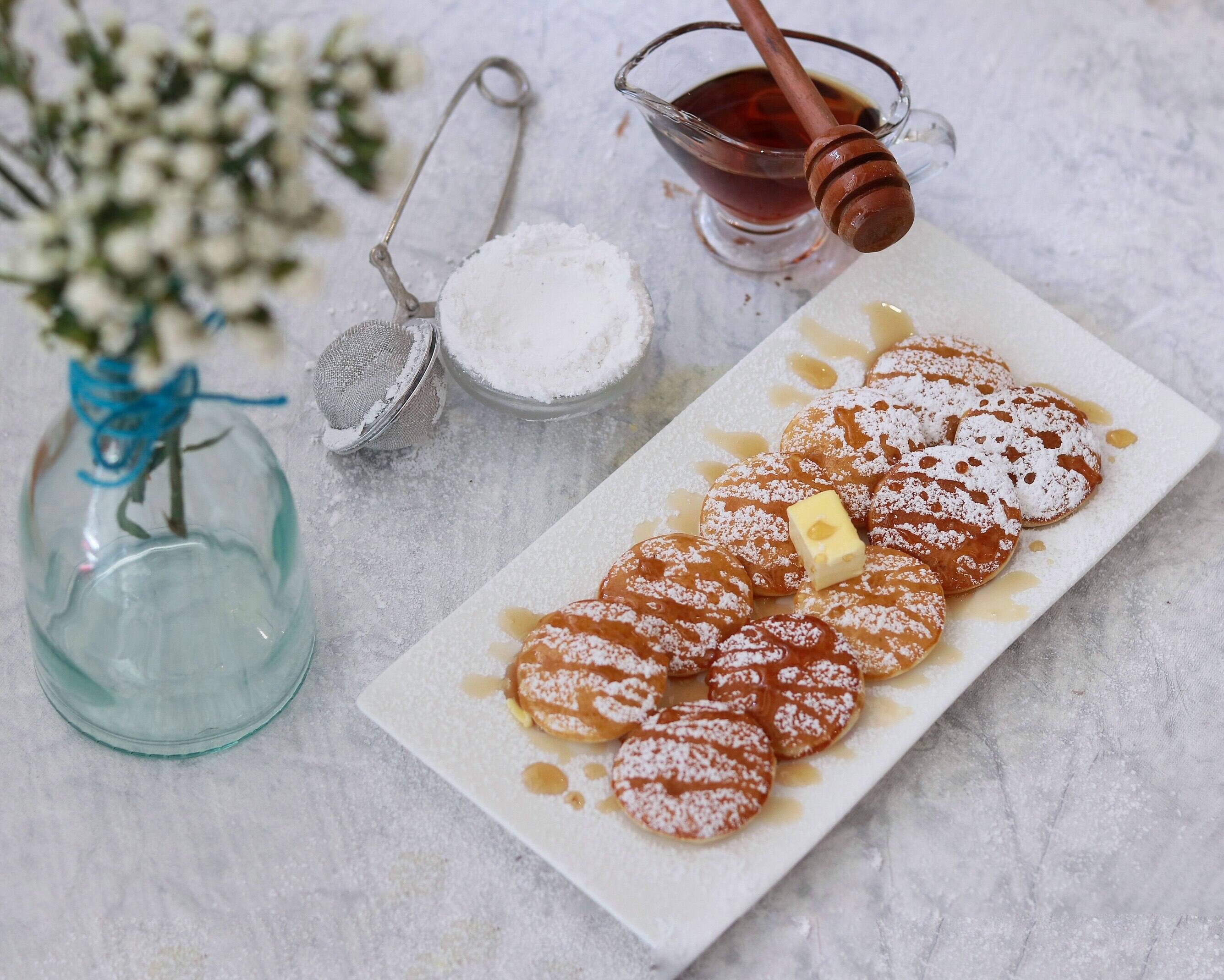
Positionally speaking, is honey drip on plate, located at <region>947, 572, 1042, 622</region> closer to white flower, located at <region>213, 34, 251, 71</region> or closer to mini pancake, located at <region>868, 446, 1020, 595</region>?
A: mini pancake, located at <region>868, 446, 1020, 595</region>

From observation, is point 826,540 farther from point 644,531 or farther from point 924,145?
point 924,145

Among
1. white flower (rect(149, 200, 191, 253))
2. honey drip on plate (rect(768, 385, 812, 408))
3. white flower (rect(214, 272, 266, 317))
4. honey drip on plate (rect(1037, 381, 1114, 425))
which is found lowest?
honey drip on plate (rect(1037, 381, 1114, 425))

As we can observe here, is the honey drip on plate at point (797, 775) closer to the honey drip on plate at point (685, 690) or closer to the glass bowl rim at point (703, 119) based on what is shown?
the honey drip on plate at point (685, 690)

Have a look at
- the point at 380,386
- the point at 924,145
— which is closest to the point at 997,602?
the point at 924,145

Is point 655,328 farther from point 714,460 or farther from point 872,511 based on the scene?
point 872,511

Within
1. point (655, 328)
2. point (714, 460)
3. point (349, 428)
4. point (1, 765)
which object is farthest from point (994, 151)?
point (1, 765)

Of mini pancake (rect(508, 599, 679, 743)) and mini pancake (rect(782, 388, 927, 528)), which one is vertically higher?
mini pancake (rect(782, 388, 927, 528))

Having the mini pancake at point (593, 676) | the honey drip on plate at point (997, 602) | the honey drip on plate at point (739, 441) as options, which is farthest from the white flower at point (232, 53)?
the honey drip on plate at point (997, 602)

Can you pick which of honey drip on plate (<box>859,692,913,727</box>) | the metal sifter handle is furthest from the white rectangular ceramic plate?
the metal sifter handle

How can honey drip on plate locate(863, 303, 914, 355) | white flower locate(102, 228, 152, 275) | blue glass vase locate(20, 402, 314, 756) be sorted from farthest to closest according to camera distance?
honey drip on plate locate(863, 303, 914, 355) → blue glass vase locate(20, 402, 314, 756) → white flower locate(102, 228, 152, 275)
